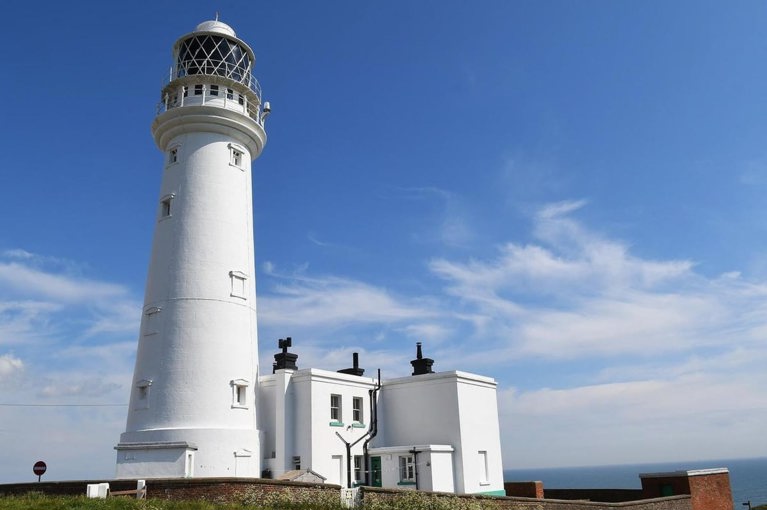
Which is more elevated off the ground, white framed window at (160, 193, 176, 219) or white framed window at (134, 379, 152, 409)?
white framed window at (160, 193, 176, 219)

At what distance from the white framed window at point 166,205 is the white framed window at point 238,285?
3.14 meters

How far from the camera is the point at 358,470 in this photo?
24516mm

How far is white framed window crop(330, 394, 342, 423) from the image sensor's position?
945 inches

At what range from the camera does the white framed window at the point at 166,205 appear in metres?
22.8

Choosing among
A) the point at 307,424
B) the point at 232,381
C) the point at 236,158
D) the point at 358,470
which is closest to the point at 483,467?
the point at 358,470

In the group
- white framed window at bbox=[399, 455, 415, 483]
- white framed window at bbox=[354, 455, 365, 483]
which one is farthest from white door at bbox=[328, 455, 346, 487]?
white framed window at bbox=[399, 455, 415, 483]

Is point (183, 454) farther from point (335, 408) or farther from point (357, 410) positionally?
point (357, 410)

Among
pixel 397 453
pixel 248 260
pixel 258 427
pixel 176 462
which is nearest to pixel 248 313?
pixel 248 260

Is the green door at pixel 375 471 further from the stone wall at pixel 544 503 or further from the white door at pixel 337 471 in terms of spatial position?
the stone wall at pixel 544 503

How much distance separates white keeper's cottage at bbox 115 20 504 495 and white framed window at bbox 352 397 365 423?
0.20 feet

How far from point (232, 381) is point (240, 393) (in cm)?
64

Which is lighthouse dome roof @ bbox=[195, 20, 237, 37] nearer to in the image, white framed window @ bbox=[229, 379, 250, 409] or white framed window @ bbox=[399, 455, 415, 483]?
white framed window @ bbox=[229, 379, 250, 409]

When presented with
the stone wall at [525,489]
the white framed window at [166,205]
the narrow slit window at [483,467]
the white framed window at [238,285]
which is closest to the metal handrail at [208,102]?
the white framed window at [166,205]

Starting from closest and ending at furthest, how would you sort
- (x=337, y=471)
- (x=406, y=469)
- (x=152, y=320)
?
(x=152, y=320), (x=337, y=471), (x=406, y=469)
